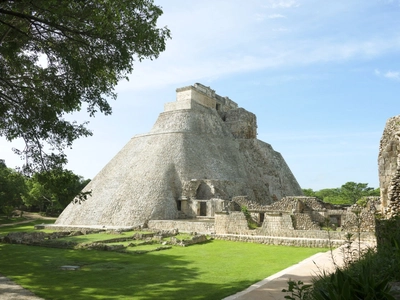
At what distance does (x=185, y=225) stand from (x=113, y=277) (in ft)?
42.4

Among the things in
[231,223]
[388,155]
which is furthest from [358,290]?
[231,223]

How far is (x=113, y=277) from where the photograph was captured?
968 cm

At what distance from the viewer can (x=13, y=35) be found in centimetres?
1034

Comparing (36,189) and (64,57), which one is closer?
(64,57)

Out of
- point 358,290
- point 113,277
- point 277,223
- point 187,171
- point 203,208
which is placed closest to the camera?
point 358,290

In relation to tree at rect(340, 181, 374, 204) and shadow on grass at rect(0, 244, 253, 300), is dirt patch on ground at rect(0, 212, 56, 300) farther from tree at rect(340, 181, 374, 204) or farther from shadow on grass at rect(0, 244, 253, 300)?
tree at rect(340, 181, 374, 204)

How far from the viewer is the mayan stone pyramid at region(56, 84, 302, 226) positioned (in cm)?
2838

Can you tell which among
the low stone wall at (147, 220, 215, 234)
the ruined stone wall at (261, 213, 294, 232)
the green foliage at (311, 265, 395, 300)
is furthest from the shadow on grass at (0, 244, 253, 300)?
the low stone wall at (147, 220, 215, 234)

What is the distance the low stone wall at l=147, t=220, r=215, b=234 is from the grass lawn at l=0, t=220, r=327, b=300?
4801mm

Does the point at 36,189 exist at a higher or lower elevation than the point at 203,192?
higher

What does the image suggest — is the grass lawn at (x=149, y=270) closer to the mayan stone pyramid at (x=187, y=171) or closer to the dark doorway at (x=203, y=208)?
the mayan stone pyramid at (x=187, y=171)

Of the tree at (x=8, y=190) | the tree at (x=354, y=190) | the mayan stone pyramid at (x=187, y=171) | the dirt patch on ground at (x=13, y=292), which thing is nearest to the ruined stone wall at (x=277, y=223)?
the mayan stone pyramid at (x=187, y=171)

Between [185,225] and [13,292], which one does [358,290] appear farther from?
[185,225]

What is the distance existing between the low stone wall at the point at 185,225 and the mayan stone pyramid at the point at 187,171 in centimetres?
153
